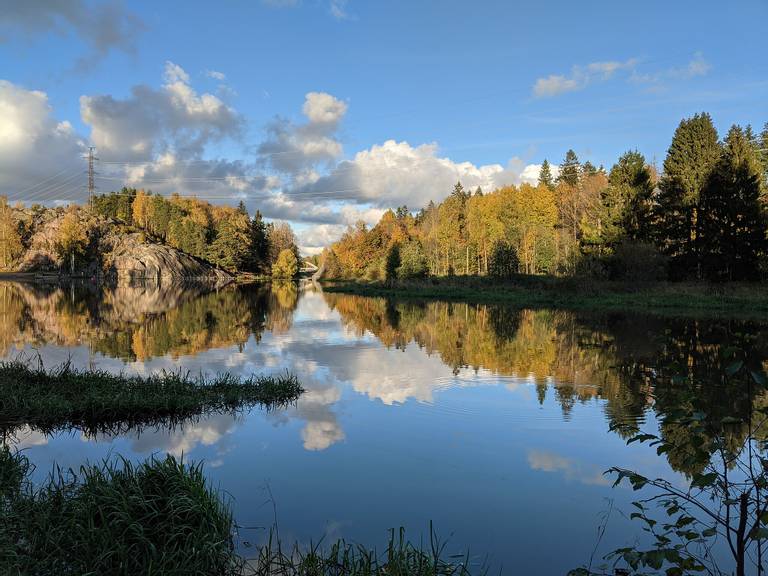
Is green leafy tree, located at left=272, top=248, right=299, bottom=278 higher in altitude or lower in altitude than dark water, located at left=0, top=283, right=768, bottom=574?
higher

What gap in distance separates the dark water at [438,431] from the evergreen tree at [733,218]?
828 inches

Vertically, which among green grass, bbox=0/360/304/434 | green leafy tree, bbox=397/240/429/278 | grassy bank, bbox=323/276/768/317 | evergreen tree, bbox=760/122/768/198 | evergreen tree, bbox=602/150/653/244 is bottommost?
green grass, bbox=0/360/304/434

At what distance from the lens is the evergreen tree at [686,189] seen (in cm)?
4772

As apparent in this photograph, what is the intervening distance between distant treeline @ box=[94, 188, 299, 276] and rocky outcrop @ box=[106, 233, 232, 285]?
5.26 m

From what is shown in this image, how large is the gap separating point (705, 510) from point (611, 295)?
42.6 meters

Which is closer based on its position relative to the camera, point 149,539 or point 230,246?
point 149,539

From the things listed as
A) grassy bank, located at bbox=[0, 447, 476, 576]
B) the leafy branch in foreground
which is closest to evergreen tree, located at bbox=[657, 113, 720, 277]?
the leafy branch in foreground

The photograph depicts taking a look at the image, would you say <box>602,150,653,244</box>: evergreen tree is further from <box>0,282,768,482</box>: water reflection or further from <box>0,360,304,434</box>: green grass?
<box>0,360,304,434</box>: green grass

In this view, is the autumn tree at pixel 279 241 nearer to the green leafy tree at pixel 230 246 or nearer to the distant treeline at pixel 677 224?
the green leafy tree at pixel 230 246

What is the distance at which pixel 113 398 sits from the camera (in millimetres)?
11312

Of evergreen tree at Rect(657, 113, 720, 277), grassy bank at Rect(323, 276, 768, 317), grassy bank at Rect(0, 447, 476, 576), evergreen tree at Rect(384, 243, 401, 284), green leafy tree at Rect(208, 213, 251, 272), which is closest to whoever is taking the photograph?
grassy bank at Rect(0, 447, 476, 576)

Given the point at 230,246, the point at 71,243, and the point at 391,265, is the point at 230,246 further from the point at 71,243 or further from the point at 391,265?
the point at 391,265

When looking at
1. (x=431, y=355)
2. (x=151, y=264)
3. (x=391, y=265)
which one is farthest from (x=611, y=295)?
(x=151, y=264)

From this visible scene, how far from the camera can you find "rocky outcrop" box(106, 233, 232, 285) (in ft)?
369
